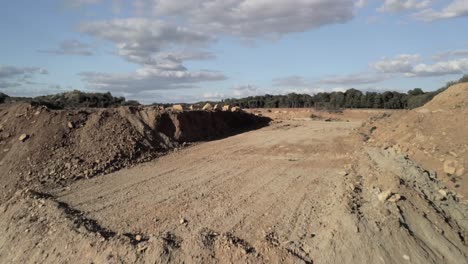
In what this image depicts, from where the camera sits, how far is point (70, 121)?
1545cm

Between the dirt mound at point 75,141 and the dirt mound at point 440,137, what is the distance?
784 cm

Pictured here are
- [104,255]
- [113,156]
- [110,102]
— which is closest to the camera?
[104,255]

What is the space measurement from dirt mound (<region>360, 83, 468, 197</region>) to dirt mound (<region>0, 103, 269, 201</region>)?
25.7ft

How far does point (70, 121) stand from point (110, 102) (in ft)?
53.6

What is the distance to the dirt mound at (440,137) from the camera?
8289 millimetres

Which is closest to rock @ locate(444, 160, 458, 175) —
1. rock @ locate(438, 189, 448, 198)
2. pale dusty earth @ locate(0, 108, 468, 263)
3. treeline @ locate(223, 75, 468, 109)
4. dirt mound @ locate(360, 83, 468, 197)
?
dirt mound @ locate(360, 83, 468, 197)

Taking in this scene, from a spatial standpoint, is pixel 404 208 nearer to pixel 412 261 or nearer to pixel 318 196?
pixel 412 261

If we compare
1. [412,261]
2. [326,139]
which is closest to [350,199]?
[412,261]

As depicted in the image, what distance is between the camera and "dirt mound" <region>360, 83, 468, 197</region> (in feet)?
27.2

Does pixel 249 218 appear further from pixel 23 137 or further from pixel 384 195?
pixel 23 137

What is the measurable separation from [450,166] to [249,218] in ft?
12.6

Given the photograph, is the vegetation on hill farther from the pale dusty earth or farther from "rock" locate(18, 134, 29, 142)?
the pale dusty earth

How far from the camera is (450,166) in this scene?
834cm

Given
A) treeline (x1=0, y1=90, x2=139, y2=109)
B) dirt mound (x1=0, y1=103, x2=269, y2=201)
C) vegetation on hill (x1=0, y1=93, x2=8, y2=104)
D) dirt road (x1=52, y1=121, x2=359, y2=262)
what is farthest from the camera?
treeline (x1=0, y1=90, x2=139, y2=109)
